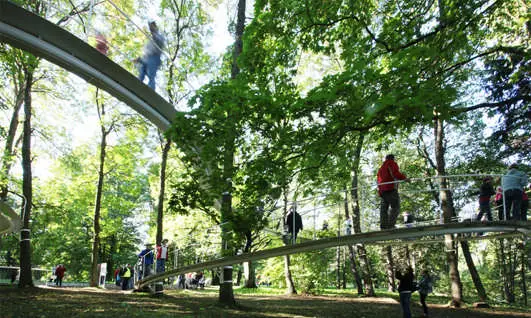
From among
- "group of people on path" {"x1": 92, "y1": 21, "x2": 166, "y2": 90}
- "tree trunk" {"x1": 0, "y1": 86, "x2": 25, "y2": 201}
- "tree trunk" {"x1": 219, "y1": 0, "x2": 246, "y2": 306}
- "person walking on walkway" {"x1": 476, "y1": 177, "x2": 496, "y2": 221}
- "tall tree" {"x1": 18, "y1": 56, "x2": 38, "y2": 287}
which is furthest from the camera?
"tree trunk" {"x1": 0, "y1": 86, "x2": 25, "y2": 201}

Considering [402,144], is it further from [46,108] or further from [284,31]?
[46,108]

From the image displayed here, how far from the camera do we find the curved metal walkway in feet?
35.5

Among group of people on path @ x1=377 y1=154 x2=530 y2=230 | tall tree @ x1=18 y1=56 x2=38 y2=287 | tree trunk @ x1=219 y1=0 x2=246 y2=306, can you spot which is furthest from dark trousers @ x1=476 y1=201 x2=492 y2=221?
tall tree @ x1=18 y1=56 x2=38 y2=287

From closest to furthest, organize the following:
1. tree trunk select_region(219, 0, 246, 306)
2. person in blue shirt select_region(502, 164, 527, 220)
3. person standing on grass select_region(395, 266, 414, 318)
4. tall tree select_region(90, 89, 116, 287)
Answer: tree trunk select_region(219, 0, 246, 306) < person in blue shirt select_region(502, 164, 527, 220) < person standing on grass select_region(395, 266, 414, 318) < tall tree select_region(90, 89, 116, 287)

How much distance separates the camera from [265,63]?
944 centimetres

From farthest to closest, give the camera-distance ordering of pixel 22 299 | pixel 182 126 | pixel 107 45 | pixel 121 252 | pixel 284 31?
pixel 121 252 < pixel 107 45 < pixel 22 299 < pixel 284 31 < pixel 182 126

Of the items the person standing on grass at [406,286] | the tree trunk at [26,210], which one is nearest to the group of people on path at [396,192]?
the person standing on grass at [406,286]

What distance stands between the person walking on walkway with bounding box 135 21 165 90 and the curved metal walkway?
0.33 m

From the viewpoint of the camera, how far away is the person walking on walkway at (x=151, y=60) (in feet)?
42.7

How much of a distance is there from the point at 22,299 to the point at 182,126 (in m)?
7.28

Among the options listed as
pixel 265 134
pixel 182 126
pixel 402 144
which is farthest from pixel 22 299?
pixel 402 144

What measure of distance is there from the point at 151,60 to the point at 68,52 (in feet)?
8.05

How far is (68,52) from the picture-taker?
38.4 ft

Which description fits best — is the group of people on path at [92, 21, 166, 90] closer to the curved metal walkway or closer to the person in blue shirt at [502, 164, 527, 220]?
the curved metal walkway
